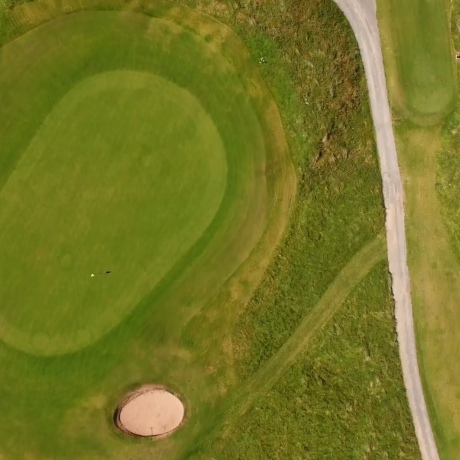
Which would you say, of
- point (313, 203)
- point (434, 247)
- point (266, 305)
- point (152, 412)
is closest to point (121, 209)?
point (266, 305)

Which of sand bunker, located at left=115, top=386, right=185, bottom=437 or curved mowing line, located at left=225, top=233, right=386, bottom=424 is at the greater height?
curved mowing line, located at left=225, top=233, right=386, bottom=424

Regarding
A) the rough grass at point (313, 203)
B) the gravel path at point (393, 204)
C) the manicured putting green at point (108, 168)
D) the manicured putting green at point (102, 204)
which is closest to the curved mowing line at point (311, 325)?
the rough grass at point (313, 203)

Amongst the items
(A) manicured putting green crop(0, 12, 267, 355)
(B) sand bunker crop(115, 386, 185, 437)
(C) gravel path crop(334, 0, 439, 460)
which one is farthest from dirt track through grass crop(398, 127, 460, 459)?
(B) sand bunker crop(115, 386, 185, 437)

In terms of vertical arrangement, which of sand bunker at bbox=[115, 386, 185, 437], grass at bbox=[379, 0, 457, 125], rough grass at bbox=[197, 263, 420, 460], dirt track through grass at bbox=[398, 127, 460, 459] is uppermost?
grass at bbox=[379, 0, 457, 125]

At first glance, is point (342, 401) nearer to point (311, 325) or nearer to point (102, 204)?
point (311, 325)

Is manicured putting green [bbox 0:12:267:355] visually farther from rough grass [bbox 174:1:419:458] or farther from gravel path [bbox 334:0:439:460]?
gravel path [bbox 334:0:439:460]

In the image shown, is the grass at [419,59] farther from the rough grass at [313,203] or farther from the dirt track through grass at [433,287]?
the rough grass at [313,203]
